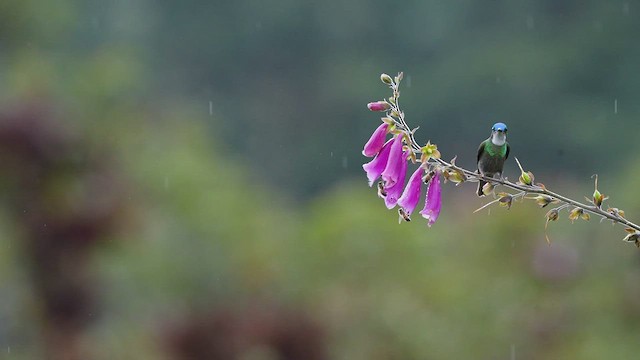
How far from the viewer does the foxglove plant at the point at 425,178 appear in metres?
1.96

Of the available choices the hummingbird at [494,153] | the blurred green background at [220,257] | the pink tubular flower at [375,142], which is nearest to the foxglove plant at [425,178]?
the pink tubular flower at [375,142]

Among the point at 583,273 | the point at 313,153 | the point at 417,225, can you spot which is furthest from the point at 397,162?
the point at 313,153

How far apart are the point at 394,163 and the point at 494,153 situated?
A: 0.68 ft

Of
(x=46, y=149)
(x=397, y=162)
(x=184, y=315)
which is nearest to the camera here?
(x=397, y=162)

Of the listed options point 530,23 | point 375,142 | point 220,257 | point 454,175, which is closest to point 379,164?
point 375,142

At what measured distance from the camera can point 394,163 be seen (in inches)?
84.9

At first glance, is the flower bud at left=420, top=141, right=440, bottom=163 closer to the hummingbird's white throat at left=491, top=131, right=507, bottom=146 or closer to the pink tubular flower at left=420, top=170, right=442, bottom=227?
the pink tubular flower at left=420, top=170, right=442, bottom=227

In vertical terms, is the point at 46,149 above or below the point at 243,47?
below

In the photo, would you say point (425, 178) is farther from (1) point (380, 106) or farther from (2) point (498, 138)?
(2) point (498, 138)

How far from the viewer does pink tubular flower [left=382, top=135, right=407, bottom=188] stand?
7.05 ft

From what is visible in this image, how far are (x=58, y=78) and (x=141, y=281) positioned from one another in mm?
4483

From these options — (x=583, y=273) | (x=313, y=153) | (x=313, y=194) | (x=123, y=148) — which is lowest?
(x=583, y=273)

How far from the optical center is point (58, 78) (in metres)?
14.7

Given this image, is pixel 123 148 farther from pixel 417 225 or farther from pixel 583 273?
pixel 583 273
